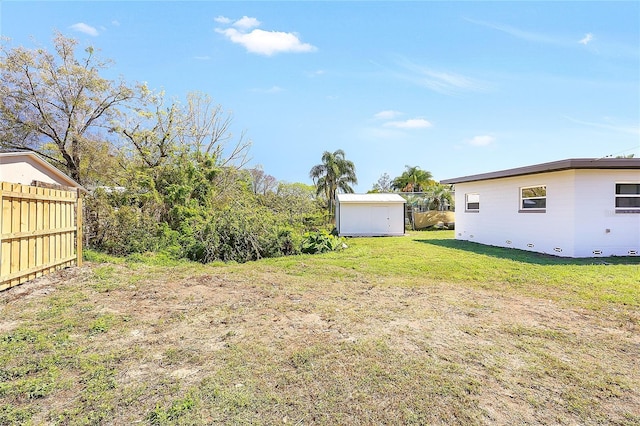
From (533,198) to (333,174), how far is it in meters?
17.8

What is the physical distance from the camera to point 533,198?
10180 mm

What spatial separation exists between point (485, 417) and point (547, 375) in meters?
0.96

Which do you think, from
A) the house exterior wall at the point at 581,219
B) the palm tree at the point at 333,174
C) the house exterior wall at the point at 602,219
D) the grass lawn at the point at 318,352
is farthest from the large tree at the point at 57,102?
the palm tree at the point at 333,174

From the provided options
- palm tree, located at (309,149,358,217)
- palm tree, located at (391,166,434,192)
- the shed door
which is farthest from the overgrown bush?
palm tree, located at (391,166,434,192)

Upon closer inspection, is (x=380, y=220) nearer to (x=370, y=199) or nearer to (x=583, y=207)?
(x=370, y=199)

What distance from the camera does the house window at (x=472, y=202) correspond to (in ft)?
42.5

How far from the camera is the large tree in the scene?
387 inches

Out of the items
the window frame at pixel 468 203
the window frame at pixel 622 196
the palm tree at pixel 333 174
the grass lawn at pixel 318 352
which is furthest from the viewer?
the palm tree at pixel 333 174

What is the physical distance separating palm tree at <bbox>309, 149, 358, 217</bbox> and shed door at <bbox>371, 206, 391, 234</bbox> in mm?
9695

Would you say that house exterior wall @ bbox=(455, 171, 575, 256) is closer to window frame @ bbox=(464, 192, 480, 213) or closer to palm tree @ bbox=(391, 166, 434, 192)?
window frame @ bbox=(464, 192, 480, 213)

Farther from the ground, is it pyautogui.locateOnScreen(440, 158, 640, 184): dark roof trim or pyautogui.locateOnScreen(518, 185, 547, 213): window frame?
pyautogui.locateOnScreen(440, 158, 640, 184): dark roof trim

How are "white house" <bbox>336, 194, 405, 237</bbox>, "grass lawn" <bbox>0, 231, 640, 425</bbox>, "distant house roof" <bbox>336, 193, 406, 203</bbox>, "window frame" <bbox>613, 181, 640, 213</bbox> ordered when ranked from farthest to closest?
1. "white house" <bbox>336, 194, 405, 237</bbox>
2. "distant house roof" <bbox>336, 193, 406, 203</bbox>
3. "window frame" <bbox>613, 181, 640, 213</bbox>
4. "grass lawn" <bbox>0, 231, 640, 425</bbox>

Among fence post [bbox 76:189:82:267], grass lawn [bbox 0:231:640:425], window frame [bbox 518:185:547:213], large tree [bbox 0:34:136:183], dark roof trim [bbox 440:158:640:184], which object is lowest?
grass lawn [bbox 0:231:640:425]

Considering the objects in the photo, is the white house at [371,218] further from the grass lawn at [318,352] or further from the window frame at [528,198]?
the grass lawn at [318,352]
